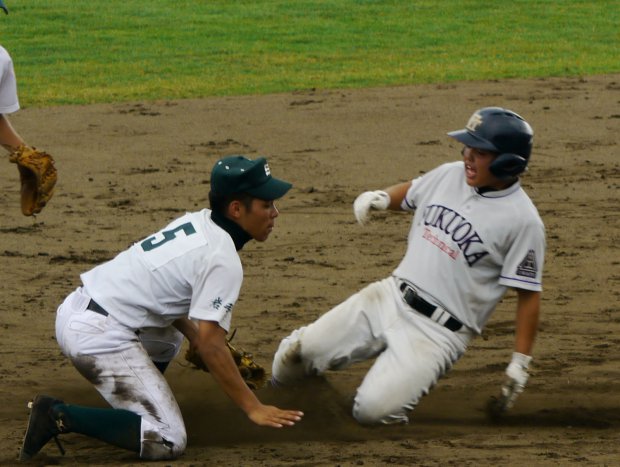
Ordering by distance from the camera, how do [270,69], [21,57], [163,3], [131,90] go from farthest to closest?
[163,3] → [21,57] → [270,69] → [131,90]

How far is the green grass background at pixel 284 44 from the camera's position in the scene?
42.8ft

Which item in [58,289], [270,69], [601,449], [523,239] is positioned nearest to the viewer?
[601,449]

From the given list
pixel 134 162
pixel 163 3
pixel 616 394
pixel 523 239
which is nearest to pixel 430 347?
pixel 523 239

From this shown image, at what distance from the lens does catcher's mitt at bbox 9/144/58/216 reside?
5969 millimetres

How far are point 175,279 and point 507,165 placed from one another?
1.43m

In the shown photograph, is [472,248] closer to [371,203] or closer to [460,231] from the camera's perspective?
[460,231]

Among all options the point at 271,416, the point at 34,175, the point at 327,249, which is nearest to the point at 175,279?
the point at 271,416

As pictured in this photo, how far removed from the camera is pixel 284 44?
15406 mm

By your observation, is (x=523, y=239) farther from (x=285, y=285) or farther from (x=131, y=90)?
(x=131, y=90)

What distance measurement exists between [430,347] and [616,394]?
0.94 m

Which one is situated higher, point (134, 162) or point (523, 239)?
point (523, 239)

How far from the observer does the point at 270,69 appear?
45.5ft

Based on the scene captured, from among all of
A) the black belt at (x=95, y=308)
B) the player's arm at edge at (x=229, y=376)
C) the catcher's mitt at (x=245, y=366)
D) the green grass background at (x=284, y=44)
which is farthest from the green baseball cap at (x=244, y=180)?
the green grass background at (x=284, y=44)

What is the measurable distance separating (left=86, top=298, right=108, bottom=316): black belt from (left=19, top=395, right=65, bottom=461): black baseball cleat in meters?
0.40
